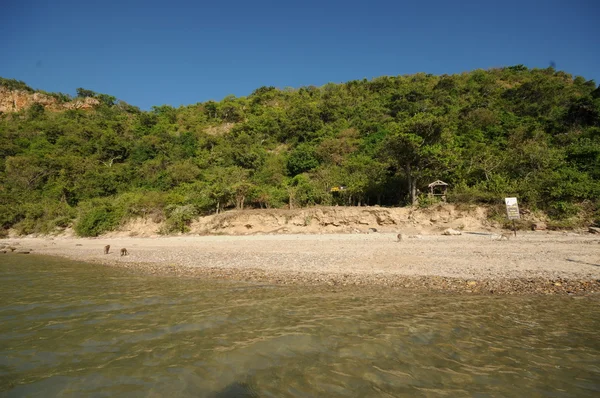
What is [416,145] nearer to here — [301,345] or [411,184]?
[411,184]

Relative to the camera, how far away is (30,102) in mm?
80875

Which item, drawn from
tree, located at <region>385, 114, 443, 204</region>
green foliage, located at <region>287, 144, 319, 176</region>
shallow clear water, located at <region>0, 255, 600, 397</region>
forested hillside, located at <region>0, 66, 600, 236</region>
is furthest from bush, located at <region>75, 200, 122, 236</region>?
tree, located at <region>385, 114, 443, 204</region>

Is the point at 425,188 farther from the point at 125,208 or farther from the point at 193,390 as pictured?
the point at 125,208

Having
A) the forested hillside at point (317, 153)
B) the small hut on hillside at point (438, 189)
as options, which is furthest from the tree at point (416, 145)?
the small hut on hillside at point (438, 189)

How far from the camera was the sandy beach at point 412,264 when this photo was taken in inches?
→ 315

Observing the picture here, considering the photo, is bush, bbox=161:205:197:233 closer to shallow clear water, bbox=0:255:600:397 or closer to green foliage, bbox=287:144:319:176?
green foliage, bbox=287:144:319:176

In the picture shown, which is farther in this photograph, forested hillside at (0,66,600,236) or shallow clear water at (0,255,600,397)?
forested hillside at (0,66,600,236)

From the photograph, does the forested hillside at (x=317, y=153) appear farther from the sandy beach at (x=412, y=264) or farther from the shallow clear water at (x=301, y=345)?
the shallow clear water at (x=301, y=345)

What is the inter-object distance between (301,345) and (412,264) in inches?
287

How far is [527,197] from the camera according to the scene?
792 inches

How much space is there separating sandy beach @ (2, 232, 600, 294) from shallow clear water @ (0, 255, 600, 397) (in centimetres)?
131

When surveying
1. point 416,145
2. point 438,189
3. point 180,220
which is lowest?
point 180,220

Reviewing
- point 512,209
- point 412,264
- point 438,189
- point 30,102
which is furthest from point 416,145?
point 30,102

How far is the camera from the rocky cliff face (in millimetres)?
79375
